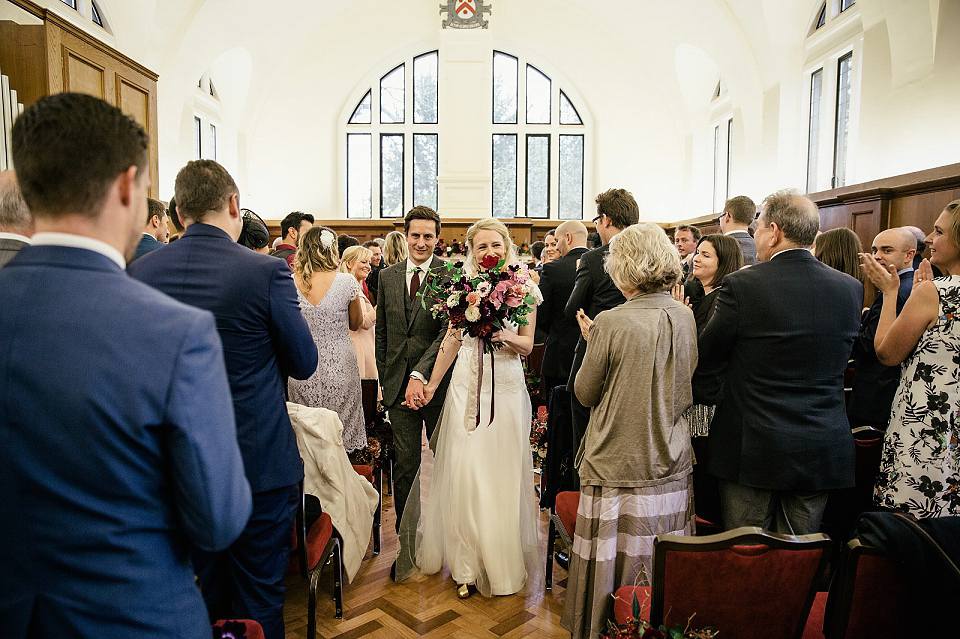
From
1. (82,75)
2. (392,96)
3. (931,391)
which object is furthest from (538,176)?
(931,391)

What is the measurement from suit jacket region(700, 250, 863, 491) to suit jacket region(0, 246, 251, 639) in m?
2.00

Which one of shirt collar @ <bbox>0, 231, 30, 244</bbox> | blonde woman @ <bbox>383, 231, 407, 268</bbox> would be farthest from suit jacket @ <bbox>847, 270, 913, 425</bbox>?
A: blonde woman @ <bbox>383, 231, 407, 268</bbox>

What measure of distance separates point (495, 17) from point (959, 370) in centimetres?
1450

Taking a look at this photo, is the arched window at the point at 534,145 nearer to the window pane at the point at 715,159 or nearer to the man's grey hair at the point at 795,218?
the window pane at the point at 715,159

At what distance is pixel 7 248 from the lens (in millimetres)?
2105

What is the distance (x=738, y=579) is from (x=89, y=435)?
1531 millimetres

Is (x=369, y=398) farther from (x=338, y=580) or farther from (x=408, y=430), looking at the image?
(x=338, y=580)

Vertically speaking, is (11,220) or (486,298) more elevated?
(11,220)

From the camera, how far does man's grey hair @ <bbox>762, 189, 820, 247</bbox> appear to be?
2410mm

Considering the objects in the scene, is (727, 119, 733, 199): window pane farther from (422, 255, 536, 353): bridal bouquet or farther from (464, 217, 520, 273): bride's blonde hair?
(422, 255, 536, 353): bridal bouquet

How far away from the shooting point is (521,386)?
10.7ft

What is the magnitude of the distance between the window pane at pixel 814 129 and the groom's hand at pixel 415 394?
865 centimetres

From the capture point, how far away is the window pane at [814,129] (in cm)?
959

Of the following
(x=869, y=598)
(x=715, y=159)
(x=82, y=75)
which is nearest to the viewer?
(x=869, y=598)
